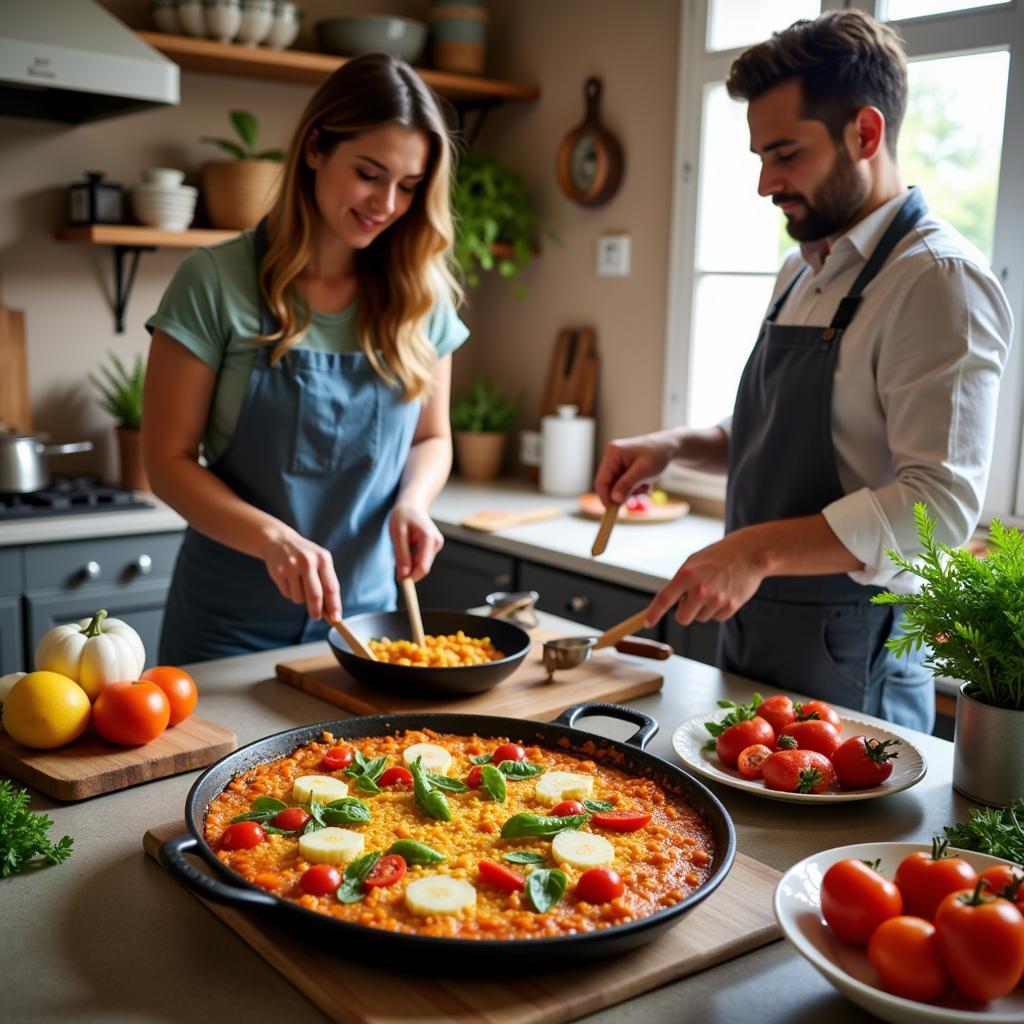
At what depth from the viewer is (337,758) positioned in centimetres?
133

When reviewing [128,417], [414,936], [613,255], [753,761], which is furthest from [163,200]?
[414,936]

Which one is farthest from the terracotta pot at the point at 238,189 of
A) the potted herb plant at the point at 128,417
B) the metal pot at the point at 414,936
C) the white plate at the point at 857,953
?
the white plate at the point at 857,953

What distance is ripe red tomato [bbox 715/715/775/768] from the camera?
1396 millimetres

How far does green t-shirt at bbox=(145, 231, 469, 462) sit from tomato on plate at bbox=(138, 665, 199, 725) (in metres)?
0.66

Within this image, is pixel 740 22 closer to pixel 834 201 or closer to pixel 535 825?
pixel 834 201

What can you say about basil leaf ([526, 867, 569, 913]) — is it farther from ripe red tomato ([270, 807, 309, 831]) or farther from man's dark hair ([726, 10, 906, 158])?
man's dark hair ([726, 10, 906, 158])

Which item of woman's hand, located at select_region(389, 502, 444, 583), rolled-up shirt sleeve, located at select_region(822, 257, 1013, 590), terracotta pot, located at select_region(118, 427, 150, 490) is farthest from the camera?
terracotta pot, located at select_region(118, 427, 150, 490)

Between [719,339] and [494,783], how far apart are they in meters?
2.40

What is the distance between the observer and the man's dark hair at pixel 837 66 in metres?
1.78

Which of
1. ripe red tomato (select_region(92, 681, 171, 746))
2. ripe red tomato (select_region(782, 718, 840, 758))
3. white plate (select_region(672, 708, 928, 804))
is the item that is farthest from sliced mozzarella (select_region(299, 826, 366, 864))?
ripe red tomato (select_region(782, 718, 840, 758))

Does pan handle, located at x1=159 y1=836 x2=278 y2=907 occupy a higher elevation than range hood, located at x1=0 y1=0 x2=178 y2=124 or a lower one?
lower

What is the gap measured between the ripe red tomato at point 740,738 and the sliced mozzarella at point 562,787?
0.20 m

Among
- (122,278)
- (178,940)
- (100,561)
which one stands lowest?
(100,561)

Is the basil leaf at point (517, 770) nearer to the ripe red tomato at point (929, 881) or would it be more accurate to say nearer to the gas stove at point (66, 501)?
the ripe red tomato at point (929, 881)
